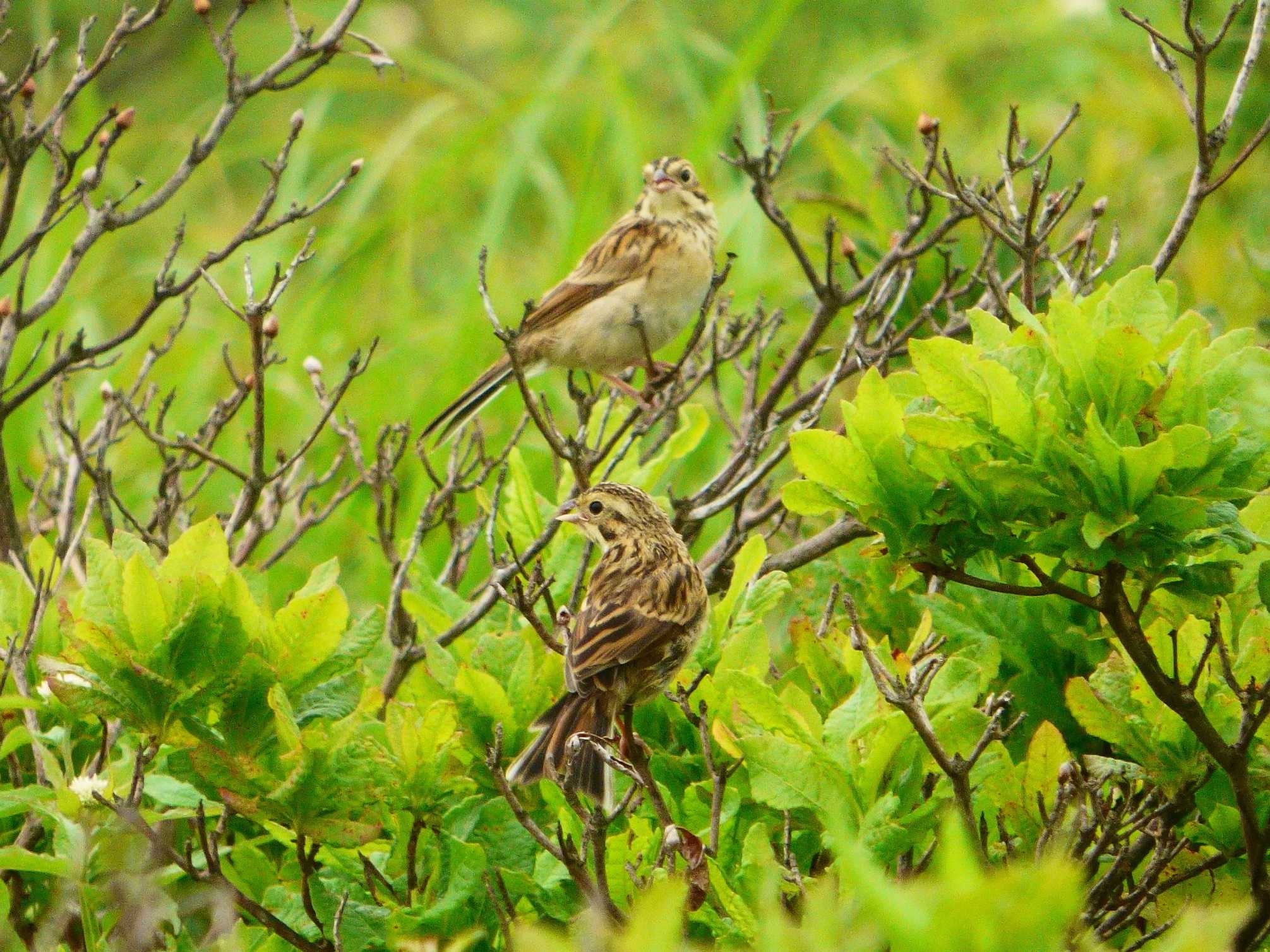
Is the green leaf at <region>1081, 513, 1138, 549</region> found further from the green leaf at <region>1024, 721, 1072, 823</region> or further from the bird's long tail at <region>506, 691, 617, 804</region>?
the bird's long tail at <region>506, 691, 617, 804</region>

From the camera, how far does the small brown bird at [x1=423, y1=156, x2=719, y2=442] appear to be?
567cm

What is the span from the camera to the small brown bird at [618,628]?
302 centimetres

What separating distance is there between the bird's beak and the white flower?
3.77 feet

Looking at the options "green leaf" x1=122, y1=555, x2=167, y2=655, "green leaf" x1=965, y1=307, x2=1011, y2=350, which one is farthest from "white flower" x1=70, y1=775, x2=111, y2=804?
"green leaf" x1=965, y1=307, x2=1011, y2=350

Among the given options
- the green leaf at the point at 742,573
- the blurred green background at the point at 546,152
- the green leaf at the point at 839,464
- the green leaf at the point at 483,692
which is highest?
the blurred green background at the point at 546,152

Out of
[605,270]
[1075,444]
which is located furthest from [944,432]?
[605,270]

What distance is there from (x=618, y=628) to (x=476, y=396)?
227cm

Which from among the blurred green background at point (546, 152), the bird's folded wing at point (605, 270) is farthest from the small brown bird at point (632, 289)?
the blurred green background at point (546, 152)

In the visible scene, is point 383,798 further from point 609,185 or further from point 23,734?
point 609,185

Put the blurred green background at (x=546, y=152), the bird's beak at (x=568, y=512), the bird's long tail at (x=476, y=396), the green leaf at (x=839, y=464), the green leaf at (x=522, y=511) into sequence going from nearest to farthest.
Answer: the green leaf at (x=839, y=464)
the bird's beak at (x=568, y=512)
the green leaf at (x=522, y=511)
the bird's long tail at (x=476, y=396)
the blurred green background at (x=546, y=152)

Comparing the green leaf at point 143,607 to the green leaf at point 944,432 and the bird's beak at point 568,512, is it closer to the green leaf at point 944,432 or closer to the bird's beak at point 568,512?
the bird's beak at point 568,512

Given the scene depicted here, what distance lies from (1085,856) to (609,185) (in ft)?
19.4

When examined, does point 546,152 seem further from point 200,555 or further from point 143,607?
point 143,607

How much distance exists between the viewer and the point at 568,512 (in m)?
3.72
